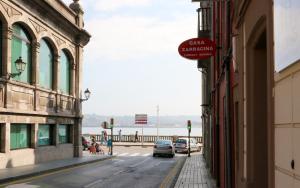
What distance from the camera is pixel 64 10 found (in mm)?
34062

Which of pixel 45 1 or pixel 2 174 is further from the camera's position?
pixel 45 1

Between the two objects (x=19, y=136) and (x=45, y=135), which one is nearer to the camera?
(x=19, y=136)

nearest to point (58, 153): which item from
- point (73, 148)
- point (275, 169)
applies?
point (73, 148)

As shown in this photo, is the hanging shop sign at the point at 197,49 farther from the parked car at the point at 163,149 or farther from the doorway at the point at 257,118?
the parked car at the point at 163,149

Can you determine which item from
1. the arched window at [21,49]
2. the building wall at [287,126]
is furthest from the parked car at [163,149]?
the building wall at [287,126]

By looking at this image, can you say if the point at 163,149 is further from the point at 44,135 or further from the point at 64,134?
the point at 44,135

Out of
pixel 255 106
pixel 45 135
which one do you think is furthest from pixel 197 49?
pixel 45 135

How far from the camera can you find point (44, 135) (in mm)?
30312

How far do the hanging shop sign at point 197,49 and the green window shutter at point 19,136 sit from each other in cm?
1493

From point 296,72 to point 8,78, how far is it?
21.7m

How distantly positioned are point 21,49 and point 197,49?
16254 mm

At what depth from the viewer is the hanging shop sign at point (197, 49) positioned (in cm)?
1285

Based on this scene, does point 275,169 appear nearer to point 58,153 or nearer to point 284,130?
point 284,130

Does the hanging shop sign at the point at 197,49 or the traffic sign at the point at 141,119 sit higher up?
the hanging shop sign at the point at 197,49
